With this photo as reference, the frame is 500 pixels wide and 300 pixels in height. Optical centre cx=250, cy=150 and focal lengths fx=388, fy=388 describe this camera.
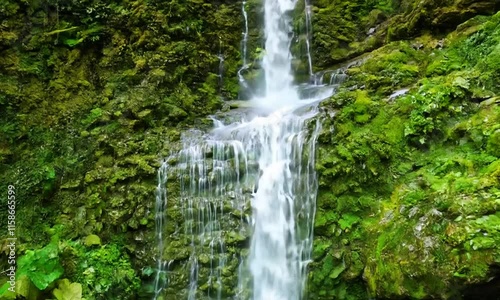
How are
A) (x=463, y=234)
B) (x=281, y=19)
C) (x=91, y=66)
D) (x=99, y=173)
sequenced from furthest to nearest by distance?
(x=281, y=19)
(x=91, y=66)
(x=99, y=173)
(x=463, y=234)

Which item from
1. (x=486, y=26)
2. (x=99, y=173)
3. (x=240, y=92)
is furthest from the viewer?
(x=240, y=92)

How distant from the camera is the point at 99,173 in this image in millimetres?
7066

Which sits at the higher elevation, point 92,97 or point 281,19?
point 281,19

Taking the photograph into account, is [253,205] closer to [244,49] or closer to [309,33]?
[244,49]

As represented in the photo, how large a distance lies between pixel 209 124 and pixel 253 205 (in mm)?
2478

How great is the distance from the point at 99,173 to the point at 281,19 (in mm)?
6850

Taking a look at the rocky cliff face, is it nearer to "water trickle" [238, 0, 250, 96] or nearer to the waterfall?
"water trickle" [238, 0, 250, 96]

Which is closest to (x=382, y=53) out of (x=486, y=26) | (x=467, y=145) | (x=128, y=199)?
(x=486, y=26)

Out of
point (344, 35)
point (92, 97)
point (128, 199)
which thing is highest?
point (344, 35)

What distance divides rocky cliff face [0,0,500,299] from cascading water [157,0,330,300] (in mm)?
223

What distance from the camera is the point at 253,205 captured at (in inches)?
250

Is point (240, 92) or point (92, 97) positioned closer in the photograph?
point (92, 97)

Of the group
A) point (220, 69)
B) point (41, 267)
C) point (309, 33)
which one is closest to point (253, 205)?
point (41, 267)

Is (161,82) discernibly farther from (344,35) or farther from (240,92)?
(344,35)
